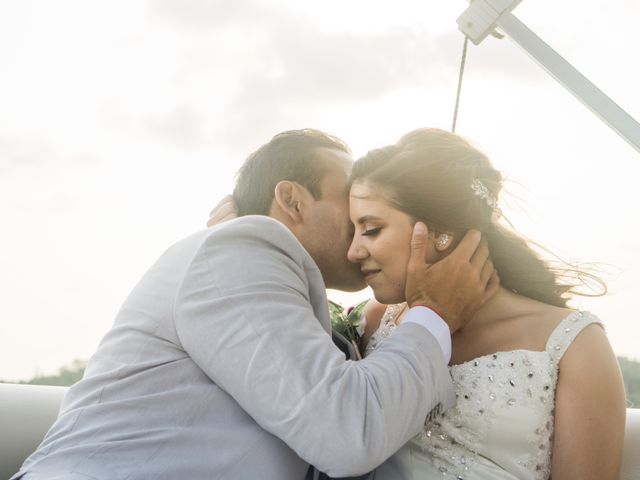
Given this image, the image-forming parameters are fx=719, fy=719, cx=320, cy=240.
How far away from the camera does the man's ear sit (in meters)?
2.20

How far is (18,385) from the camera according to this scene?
2.51 metres

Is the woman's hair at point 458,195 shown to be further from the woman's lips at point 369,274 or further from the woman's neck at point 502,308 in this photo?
the woman's lips at point 369,274

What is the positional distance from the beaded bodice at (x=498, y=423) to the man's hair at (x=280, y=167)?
29.2 inches

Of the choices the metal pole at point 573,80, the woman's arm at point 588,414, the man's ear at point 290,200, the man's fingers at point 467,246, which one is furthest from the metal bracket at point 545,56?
the man's ear at point 290,200

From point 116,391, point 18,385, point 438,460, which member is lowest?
point 18,385

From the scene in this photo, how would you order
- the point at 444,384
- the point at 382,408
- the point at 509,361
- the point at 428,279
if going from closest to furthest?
the point at 382,408, the point at 444,384, the point at 428,279, the point at 509,361

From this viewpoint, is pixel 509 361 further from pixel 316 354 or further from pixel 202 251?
pixel 202 251

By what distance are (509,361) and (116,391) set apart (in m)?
1.01

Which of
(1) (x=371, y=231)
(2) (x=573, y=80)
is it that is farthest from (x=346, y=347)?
(2) (x=573, y=80)

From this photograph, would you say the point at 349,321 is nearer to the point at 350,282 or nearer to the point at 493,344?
the point at 350,282

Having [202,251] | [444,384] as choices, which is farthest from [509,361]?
[202,251]

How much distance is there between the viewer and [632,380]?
2133 mm

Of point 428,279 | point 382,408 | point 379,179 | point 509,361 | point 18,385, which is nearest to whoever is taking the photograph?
point 382,408

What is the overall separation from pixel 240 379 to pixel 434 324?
0.45 meters
